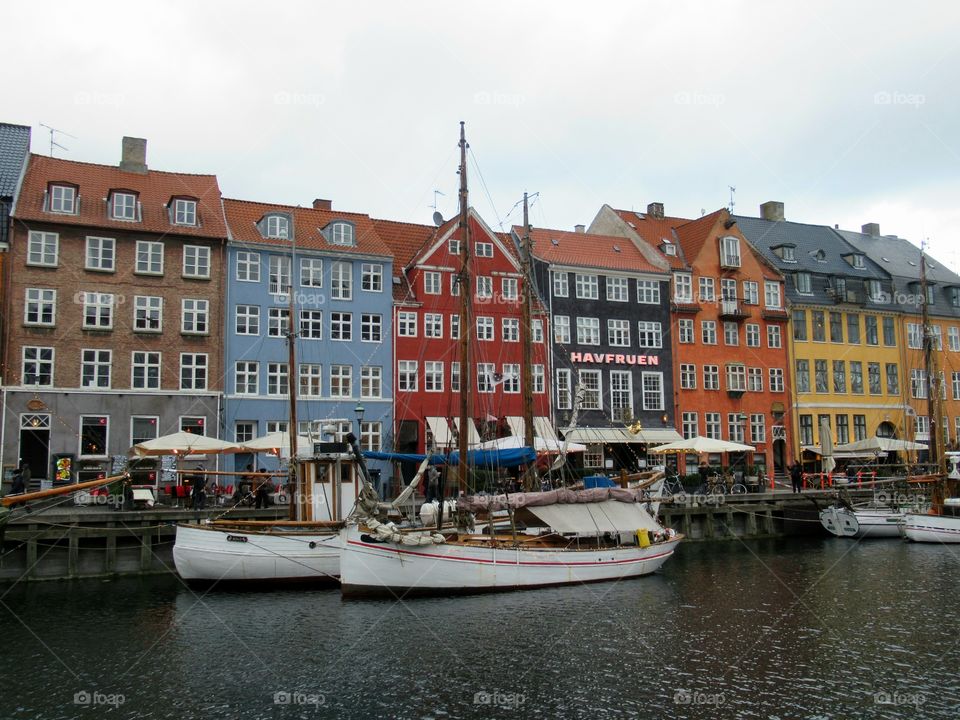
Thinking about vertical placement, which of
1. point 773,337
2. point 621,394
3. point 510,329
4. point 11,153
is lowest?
point 621,394

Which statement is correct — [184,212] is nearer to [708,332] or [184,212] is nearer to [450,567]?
[450,567]

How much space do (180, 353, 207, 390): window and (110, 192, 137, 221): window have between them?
712 centimetres

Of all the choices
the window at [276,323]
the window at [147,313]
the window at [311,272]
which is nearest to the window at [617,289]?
the window at [311,272]

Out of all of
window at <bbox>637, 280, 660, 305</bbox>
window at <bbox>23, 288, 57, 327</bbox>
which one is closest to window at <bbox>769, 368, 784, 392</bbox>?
window at <bbox>637, 280, 660, 305</bbox>

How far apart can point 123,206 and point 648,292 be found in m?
29.9

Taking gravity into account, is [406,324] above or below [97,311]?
above

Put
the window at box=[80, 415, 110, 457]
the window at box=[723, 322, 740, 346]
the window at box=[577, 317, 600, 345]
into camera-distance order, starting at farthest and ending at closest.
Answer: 1. the window at box=[723, 322, 740, 346]
2. the window at box=[577, 317, 600, 345]
3. the window at box=[80, 415, 110, 457]

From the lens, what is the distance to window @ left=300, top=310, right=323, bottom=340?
148 feet

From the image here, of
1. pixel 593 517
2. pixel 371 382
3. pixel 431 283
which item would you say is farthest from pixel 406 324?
pixel 593 517

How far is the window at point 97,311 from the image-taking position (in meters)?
41.0

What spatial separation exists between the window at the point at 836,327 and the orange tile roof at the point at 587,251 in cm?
1364

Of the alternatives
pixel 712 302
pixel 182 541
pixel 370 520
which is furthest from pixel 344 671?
pixel 712 302

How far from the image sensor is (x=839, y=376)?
58781 millimetres

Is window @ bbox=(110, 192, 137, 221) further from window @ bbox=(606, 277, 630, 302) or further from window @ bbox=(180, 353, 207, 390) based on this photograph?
window @ bbox=(606, 277, 630, 302)
